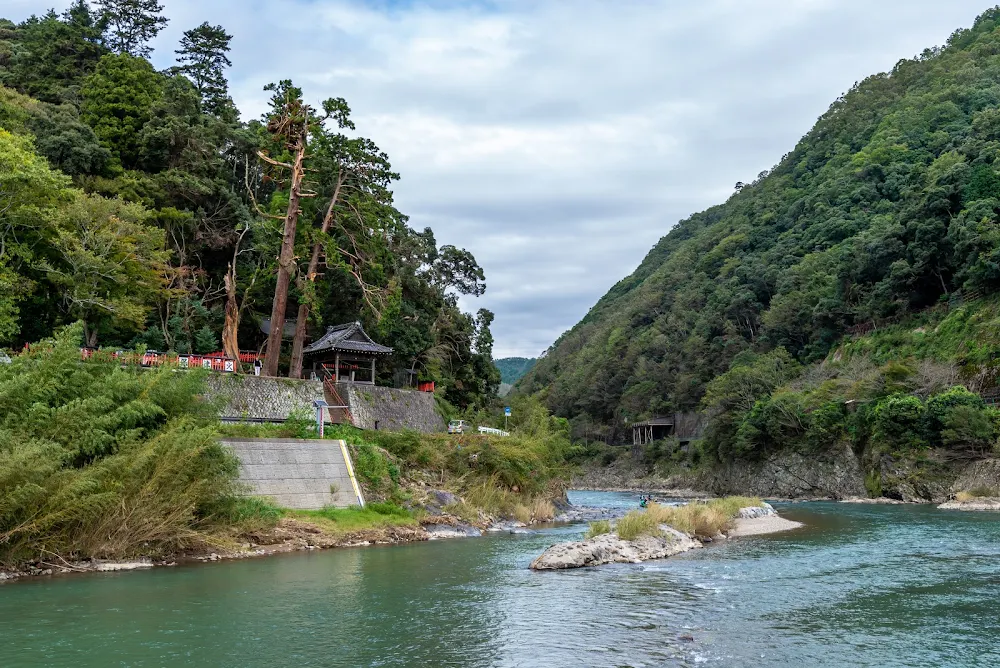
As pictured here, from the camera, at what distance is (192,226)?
1618 inches

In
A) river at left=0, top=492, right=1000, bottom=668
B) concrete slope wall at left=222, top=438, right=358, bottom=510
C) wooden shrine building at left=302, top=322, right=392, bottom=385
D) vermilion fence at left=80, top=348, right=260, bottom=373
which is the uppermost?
wooden shrine building at left=302, top=322, right=392, bottom=385

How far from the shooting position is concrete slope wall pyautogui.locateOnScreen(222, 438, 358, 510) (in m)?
24.0

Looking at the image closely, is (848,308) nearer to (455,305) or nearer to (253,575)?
(455,305)

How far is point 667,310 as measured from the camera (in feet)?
352

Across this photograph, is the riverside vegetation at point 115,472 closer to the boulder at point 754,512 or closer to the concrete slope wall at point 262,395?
the concrete slope wall at point 262,395

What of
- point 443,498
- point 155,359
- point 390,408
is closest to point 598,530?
point 443,498

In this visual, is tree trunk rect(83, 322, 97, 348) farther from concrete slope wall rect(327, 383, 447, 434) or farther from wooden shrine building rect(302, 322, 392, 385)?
concrete slope wall rect(327, 383, 447, 434)

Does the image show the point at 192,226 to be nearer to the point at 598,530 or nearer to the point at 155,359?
the point at 155,359

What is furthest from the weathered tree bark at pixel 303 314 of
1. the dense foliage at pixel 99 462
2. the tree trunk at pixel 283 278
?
the dense foliage at pixel 99 462

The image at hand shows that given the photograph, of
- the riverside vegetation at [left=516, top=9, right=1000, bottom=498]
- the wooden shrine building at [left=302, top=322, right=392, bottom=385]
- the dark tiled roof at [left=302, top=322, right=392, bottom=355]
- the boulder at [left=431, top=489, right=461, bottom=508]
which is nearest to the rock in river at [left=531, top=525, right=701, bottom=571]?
the boulder at [left=431, top=489, right=461, bottom=508]

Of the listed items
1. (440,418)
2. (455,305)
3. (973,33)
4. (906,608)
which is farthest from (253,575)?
(973,33)

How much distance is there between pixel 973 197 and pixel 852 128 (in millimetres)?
51604

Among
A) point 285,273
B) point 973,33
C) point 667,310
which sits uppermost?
point 973,33

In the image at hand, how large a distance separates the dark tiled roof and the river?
1556 cm
